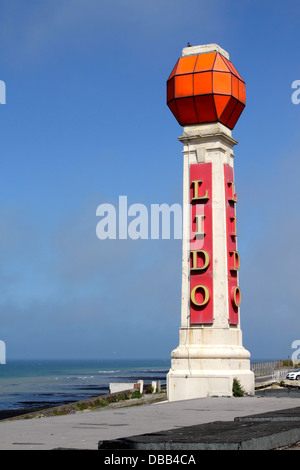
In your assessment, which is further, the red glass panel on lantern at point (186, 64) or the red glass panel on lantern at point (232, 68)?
the red glass panel on lantern at point (232, 68)

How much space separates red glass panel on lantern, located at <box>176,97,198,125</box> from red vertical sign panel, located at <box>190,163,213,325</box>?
90.7 inches

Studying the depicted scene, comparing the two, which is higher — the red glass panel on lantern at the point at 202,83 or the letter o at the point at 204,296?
the red glass panel on lantern at the point at 202,83

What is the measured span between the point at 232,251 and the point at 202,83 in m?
8.18

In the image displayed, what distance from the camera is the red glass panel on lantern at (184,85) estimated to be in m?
31.3

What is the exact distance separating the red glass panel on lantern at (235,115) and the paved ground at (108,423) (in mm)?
14377

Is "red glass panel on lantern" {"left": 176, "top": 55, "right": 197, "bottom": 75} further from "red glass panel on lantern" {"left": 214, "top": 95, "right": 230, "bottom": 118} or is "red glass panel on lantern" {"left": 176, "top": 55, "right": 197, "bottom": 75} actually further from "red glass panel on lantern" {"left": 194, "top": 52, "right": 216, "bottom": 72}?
"red glass panel on lantern" {"left": 214, "top": 95, "right": 230, "bottom": 118}

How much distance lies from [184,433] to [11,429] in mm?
4816

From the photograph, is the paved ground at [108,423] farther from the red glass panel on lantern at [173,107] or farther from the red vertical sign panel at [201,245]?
the red glass panel on lantern at [173,107]

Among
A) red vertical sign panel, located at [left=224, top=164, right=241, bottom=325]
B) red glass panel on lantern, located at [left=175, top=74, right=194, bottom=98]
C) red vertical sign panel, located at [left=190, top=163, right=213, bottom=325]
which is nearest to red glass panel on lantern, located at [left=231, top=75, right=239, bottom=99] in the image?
red glass panel on lantern, located at [left=175, top=74, right=194, bottom=98]

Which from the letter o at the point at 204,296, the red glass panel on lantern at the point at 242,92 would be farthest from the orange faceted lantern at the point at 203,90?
the letter o at the point at 204,296

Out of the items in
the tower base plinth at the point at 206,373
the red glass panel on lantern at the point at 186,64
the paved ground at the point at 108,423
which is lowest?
the paved ground at the point at 108,423

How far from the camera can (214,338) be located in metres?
29.8

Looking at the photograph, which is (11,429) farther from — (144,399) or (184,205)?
(144,399)
